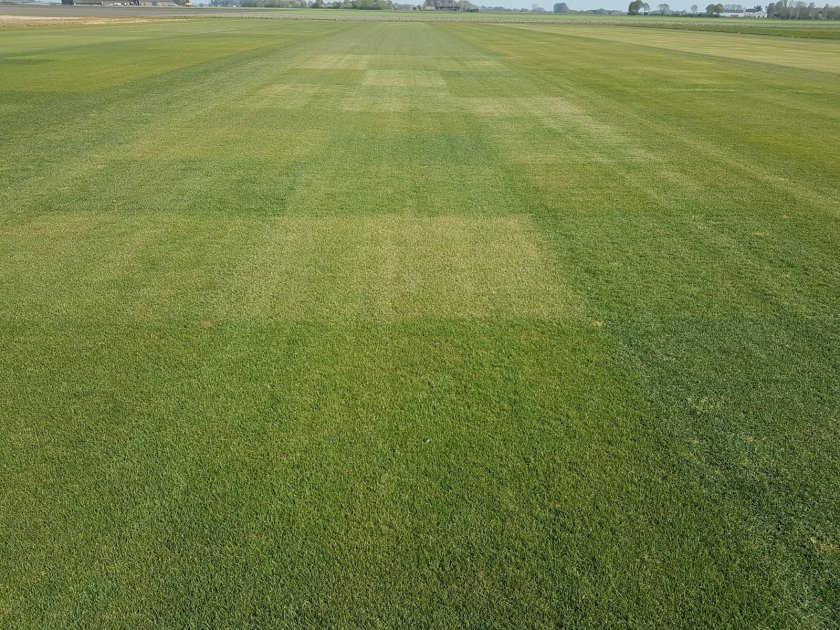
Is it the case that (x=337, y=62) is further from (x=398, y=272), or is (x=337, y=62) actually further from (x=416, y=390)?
(x=416, y=390)

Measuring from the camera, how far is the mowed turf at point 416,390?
2.67 meters

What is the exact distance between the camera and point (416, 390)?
13.0 feet

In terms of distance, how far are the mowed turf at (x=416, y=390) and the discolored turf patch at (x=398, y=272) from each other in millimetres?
42

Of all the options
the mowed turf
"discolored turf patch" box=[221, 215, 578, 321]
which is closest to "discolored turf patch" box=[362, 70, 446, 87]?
the mowed turf

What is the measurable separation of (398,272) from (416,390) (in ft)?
6.63

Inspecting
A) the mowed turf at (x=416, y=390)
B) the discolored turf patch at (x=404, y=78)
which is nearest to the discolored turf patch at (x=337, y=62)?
the discolored turf patch at (x=404, y=78)

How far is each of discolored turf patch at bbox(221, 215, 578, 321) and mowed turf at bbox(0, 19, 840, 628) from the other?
4cm

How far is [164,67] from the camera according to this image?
2017cm

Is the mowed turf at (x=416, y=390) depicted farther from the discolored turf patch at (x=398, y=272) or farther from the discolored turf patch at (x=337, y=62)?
the discolored turf patch at (x=337, y=62)

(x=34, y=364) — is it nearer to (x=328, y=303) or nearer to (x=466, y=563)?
(x=328, y=303)

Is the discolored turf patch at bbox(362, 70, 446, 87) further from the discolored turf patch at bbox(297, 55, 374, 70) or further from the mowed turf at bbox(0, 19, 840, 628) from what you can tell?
the mowed turf at bbox(0, 19, 840, 628)

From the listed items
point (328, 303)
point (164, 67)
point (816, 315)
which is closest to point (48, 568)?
point (328, 303)

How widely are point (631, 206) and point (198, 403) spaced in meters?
6.05

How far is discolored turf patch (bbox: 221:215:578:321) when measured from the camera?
16.6 ft
